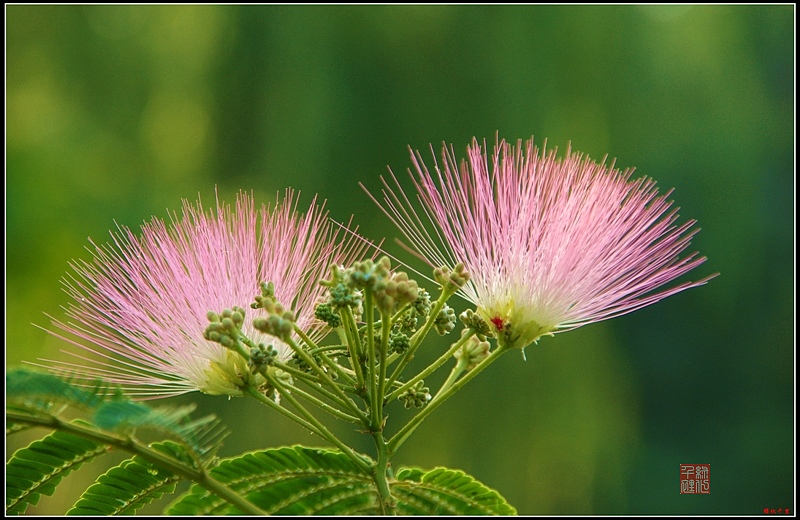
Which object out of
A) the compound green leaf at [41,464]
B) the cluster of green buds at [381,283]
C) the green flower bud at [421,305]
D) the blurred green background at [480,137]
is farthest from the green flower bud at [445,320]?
the blurred green background at [480,137]

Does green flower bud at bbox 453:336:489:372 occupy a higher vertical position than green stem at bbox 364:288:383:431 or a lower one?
higher

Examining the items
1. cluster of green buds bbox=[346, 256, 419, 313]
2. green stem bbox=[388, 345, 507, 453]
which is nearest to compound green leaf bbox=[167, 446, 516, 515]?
green stem bbox=[388, 345, 507, 453]

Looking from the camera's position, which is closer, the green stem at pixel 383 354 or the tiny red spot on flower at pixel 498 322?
the green stem at pixel 383 354

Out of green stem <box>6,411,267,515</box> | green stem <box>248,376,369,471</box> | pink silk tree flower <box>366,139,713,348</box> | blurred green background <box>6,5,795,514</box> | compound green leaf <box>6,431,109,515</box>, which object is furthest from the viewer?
blurred green background <box>6,5,795,514</box>

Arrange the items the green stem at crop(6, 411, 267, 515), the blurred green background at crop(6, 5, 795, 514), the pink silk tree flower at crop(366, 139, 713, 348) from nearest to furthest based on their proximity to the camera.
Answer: the green stem at crop(6, 411, 267, 515) < the pink silk tree flower at crop(366, 139, 713, 348) < the blurred green background at crop(6, 5, 795, 514)

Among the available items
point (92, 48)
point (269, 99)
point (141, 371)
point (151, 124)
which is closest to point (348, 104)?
point (269, 99)

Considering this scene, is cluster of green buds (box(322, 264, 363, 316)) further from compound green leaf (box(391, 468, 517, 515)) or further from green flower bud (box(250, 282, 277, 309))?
compound green leaf (box(391, 468, 517, 515))

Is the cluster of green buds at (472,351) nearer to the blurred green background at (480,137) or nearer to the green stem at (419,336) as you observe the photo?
the green stem at (419,336)
